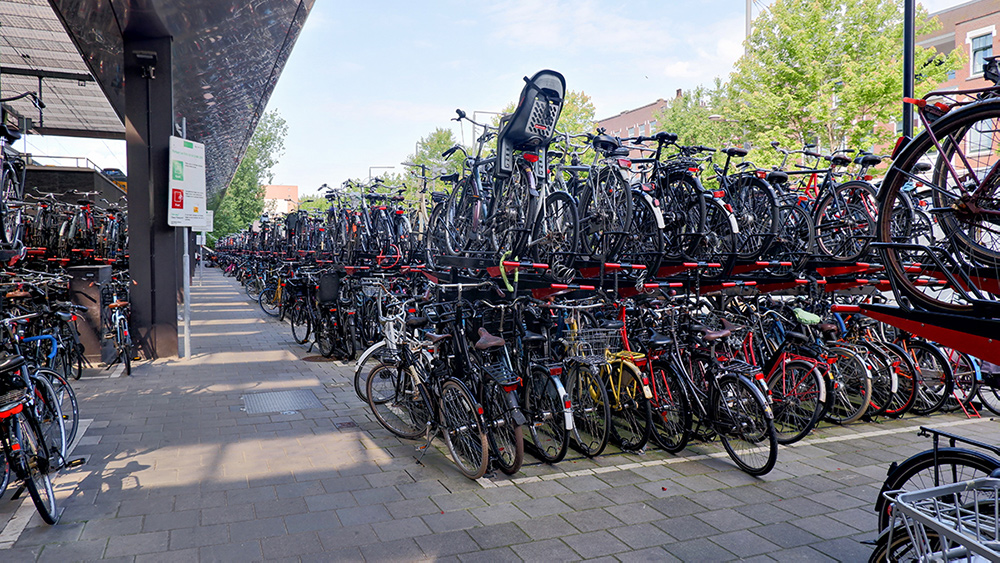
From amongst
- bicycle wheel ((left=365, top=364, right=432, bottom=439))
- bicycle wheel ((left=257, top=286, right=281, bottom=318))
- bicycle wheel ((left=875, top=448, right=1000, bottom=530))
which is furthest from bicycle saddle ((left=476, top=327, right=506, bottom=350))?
bicycle wheel ((left=257, top=286, right=281, bottom=318))

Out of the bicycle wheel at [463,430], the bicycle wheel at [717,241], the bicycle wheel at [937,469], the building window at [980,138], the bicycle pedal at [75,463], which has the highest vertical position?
the building window at [980,138]

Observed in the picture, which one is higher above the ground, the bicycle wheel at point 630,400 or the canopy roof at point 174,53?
the canopy roof at point 174,53

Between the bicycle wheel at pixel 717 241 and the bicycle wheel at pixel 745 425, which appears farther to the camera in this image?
the bicycle wheel at pixel 717 241

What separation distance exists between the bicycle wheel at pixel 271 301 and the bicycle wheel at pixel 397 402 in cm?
1127

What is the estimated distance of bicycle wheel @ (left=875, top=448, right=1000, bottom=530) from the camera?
272 centimetres

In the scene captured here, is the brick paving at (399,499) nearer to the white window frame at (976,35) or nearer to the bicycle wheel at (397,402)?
the bicycle wheel at (397,402)

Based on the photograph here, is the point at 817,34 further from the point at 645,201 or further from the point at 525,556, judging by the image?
the point at 525,556

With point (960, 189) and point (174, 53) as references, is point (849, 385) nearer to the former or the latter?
point (960, 189)

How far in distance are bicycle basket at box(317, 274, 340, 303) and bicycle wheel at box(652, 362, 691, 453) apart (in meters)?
5.65

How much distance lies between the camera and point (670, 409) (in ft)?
17.8

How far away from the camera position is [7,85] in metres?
14.8

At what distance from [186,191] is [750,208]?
7879 millimetres

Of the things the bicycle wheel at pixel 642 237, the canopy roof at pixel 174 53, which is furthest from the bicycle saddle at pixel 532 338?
the canopy roof at pixel 174 53

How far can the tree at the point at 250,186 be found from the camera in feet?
126
